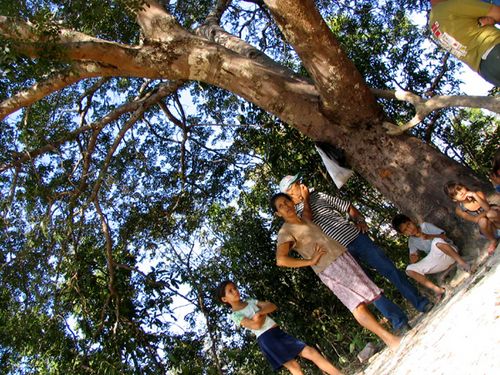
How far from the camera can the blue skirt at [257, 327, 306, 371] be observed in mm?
4531

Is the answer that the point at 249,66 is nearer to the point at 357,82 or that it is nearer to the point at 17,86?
the point at 357,82

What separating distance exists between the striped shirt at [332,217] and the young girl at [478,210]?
0.98 m

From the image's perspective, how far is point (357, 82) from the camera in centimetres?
554

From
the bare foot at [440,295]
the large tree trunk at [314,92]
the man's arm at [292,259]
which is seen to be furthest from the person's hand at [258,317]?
the large tree trunk at [314,92]

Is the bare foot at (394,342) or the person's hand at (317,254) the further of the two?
the person's hand at (317,254)

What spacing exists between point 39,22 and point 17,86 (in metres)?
2.66

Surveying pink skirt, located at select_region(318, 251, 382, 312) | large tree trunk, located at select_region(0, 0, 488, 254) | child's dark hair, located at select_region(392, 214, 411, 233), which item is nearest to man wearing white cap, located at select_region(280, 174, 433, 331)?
pink skirt, located at select_region(318, 251, 382, 312)

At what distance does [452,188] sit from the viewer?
515cm

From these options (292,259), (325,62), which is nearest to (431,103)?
(325,62)

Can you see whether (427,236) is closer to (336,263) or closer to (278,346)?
(336,263)

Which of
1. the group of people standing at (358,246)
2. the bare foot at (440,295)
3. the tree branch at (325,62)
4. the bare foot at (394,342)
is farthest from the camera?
the tree branch at (325,62)

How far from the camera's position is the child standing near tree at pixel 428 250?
16.5 feet

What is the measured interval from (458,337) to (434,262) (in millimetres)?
2237

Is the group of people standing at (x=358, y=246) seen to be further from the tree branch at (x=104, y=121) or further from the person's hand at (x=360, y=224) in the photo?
the tree branch at (x=104, y=121)
